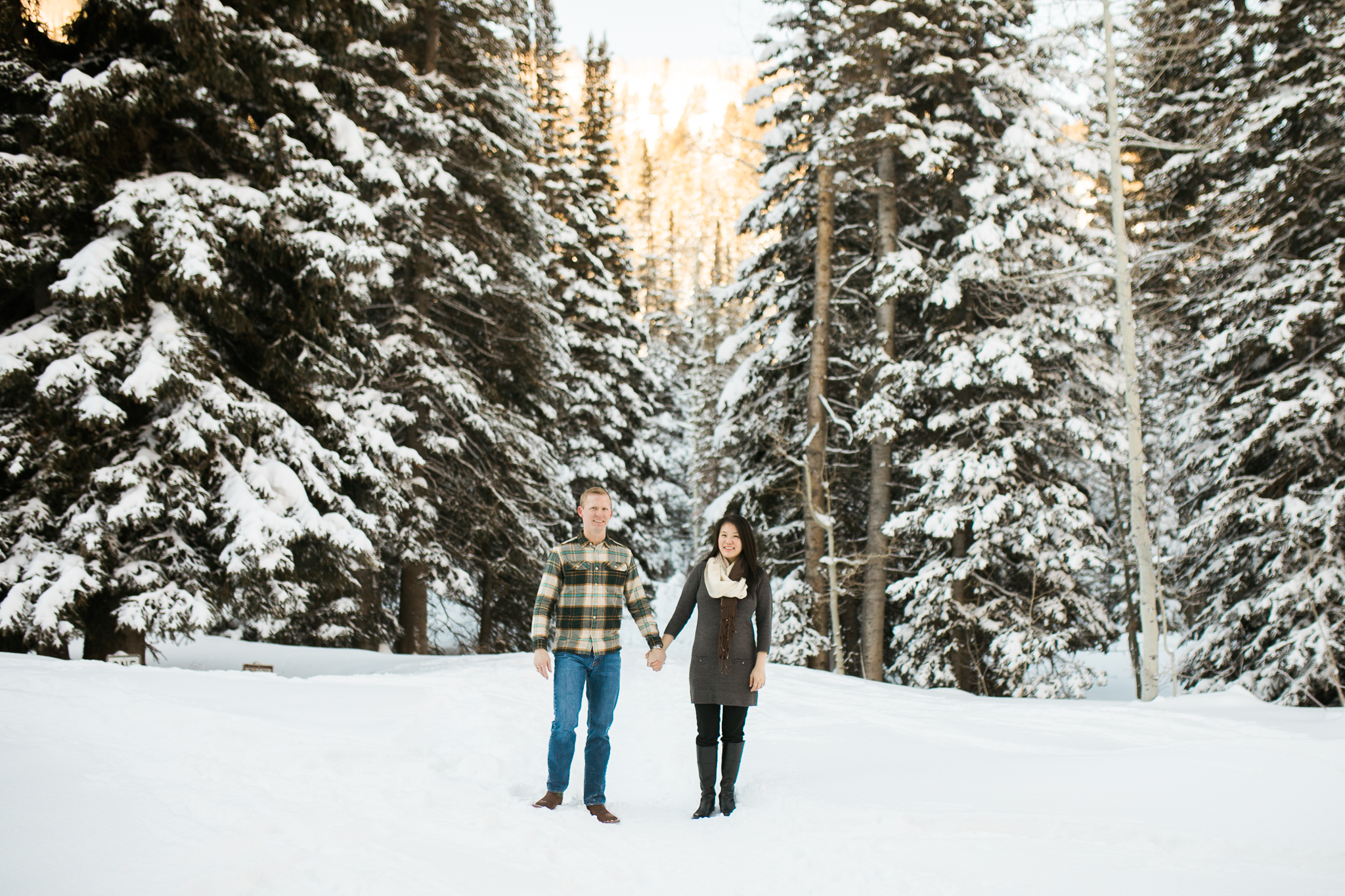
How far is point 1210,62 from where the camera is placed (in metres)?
14.5

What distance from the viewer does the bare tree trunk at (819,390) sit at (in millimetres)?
14594

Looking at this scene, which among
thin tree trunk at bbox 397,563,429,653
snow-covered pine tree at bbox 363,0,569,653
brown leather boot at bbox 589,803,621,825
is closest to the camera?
brown leather boot at bbox 589,803,621,825

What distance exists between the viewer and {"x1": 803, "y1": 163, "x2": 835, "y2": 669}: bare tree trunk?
14.6 meters

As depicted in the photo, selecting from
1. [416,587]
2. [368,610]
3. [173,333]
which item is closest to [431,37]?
[173,333]

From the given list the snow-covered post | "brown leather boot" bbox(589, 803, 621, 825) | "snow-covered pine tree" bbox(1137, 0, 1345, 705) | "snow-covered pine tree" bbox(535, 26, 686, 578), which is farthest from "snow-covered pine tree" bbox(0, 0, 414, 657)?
"snow-covered pine tree" bbox(1137, 0, 1345, 705)

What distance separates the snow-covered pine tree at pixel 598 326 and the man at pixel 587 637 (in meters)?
13.7

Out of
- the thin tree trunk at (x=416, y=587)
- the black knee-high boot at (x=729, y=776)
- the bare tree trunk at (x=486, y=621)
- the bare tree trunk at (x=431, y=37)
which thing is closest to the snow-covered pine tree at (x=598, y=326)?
the bare tree trunk at (x=486, y=621)

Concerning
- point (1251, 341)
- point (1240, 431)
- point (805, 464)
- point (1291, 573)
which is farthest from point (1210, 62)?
point (805, 464)

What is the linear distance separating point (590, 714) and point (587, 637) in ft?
1.82

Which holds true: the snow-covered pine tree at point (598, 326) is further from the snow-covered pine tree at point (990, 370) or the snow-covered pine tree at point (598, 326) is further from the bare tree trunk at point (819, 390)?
the snow-covered pine tree at point (990, 370)

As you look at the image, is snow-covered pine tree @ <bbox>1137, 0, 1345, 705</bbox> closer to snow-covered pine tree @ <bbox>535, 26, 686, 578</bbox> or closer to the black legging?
the black legging

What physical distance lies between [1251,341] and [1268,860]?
10.9m

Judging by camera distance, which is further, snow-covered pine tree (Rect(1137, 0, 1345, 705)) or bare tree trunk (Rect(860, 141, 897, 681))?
bare tree trunk (Rect(860, 141, 897, 681))

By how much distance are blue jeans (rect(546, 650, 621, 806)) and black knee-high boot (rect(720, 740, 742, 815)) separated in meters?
0.78
